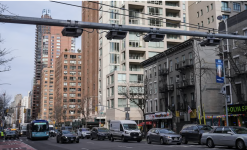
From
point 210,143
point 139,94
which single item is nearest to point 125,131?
point 210,143

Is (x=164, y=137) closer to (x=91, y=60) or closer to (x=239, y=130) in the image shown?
(x=239, y=130)

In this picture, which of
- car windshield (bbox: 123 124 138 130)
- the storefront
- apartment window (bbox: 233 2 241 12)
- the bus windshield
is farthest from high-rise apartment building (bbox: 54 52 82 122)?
car windshield (bbox: 123 124 138 130)

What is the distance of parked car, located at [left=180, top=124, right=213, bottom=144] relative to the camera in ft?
84.8

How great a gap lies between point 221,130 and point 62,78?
391 ft

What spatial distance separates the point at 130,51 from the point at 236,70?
39.1m

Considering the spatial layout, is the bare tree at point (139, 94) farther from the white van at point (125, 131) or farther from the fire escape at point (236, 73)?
the fire escape at point (236, 73)

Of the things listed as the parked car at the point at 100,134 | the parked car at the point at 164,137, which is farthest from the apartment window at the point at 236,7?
the parked car at the point at 164,137

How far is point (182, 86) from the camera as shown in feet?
150

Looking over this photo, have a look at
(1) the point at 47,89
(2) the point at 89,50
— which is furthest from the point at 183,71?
(1) the point at 47,89

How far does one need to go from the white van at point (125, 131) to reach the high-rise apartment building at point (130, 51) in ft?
118

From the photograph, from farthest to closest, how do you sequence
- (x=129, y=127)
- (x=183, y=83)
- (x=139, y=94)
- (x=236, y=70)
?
1. (x=139, y=94)
2. (x=183, y=83)
3. (x=236, y=70)
4. (x=129, y=127)

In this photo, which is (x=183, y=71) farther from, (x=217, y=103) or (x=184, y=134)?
A: (x=184, y=134)

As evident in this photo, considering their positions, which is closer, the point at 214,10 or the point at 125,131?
A: the point at 125,131

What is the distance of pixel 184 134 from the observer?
27.4 m
